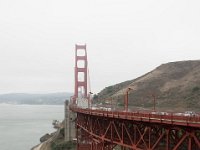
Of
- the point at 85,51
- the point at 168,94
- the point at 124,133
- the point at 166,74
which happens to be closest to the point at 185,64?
the point at 166,74

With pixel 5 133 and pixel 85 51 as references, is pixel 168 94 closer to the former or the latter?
pixel 85 51

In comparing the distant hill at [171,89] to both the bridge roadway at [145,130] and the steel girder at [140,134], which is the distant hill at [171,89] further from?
the bridge roadway at [145,130]

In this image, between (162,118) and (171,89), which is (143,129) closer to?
(162,118)

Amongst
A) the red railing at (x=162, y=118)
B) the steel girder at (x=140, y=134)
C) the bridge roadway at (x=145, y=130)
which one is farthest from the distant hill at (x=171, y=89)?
the red railing at (x=162, y=118)

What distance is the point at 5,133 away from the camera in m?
131

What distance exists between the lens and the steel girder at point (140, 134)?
29.0m

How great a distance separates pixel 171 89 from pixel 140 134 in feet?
237

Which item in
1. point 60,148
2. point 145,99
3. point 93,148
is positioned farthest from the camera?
point 145,99

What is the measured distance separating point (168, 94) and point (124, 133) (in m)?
61.5

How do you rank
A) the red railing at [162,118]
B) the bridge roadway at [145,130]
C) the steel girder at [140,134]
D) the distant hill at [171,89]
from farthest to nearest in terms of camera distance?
the distant hill at [171,89]
the steel girder at [140,134]
the bridge roadway at [145,130]
the red railing at [162,118]

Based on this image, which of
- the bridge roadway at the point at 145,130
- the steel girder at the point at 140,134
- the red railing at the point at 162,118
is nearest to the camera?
the red railing at the point at 162,118

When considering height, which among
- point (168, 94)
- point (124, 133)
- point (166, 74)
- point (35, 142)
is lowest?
point (35, 142)

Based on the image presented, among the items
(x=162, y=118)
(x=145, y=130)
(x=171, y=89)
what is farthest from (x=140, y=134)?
(x=171, y=89)

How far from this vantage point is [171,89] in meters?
105
